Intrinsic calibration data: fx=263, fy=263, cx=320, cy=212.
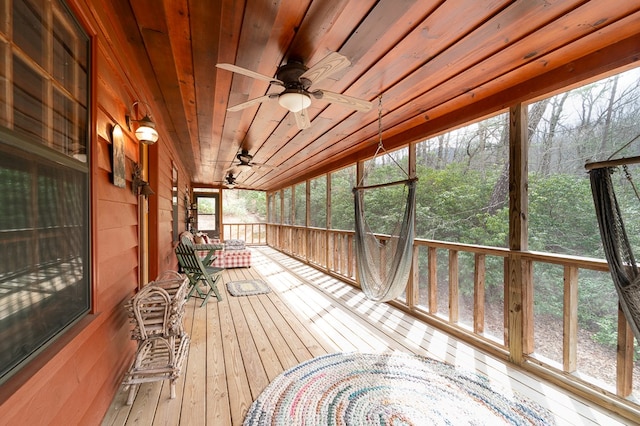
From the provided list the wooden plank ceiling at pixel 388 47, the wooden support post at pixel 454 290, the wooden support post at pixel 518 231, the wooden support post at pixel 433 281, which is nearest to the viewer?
the wooden plank ceiling at pixel 388 47

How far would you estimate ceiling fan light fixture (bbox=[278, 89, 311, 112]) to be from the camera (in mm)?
1768

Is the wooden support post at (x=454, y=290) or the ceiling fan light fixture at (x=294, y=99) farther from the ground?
the ceiling fan light fixture at (x=294, y=99)

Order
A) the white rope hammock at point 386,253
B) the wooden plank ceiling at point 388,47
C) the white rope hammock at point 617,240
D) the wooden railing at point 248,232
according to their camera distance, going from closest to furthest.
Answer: the wooden plank ceiling at point 388,47 → the white rope hammock at point 617,240 → the white rope hammock at point 386,253 → the wooden railing at point 248,232

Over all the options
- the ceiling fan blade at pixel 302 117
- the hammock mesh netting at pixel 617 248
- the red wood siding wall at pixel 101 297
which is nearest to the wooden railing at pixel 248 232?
the ceiling fan blade at pixel 302 117

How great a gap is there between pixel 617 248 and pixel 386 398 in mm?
1648

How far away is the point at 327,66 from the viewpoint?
154 centimetres

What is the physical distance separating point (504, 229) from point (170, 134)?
4045 millimetres

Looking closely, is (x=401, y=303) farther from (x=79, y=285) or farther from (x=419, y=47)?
(x=79, y=285)

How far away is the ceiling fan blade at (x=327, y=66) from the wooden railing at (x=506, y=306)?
199 cm

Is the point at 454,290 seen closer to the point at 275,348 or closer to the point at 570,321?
the point at 570,321

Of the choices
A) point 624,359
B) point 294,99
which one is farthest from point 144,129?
point 624,359

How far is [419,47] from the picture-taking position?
1.66 meters

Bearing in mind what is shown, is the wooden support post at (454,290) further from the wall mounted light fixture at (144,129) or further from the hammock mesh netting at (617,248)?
the wall mounted light fixture at (144,129)

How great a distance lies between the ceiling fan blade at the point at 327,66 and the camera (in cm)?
144
